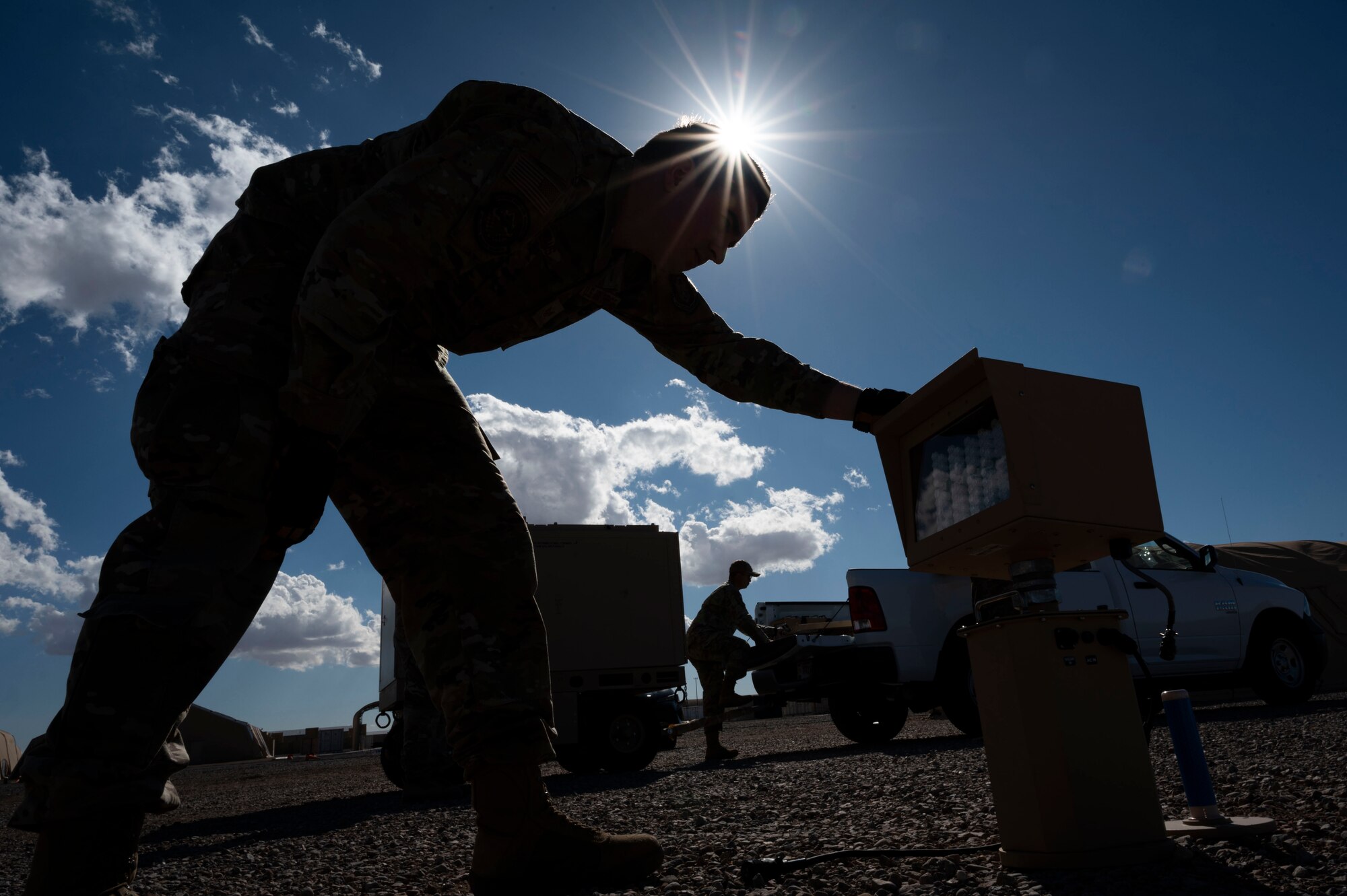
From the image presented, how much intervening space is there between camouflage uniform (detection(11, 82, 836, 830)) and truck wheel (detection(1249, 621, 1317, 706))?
815cm

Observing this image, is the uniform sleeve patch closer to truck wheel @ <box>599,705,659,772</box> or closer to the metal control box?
the metal control box

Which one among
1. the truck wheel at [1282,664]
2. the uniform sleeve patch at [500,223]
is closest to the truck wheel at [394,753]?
the uniform sleeve patch at [500,223]

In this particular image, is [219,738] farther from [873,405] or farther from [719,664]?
[873,405]

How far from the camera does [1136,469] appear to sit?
73.0 inches

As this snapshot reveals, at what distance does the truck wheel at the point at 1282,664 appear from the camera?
802cm

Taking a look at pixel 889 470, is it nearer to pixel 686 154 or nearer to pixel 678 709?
pixel 686 154

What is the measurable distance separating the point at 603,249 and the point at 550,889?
1603 millimetres

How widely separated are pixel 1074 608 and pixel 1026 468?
6.13 metres

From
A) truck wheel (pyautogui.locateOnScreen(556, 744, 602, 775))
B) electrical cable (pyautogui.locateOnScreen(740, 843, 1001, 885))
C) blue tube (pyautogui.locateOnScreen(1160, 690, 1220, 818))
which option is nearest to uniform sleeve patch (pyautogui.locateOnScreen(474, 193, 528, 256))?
electrical cable (pyautogui.locateOnScreen(740, 843, 1001, 885))

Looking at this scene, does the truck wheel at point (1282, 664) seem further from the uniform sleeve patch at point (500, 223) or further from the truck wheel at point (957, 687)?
the uniform sleeve patch at point (500, 223)

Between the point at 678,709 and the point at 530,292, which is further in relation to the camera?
the point at 678,709

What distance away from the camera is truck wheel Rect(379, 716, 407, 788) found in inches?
265

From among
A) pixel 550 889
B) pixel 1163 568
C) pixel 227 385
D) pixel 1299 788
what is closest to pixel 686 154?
pixel 227 385

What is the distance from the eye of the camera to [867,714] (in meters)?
7.56
